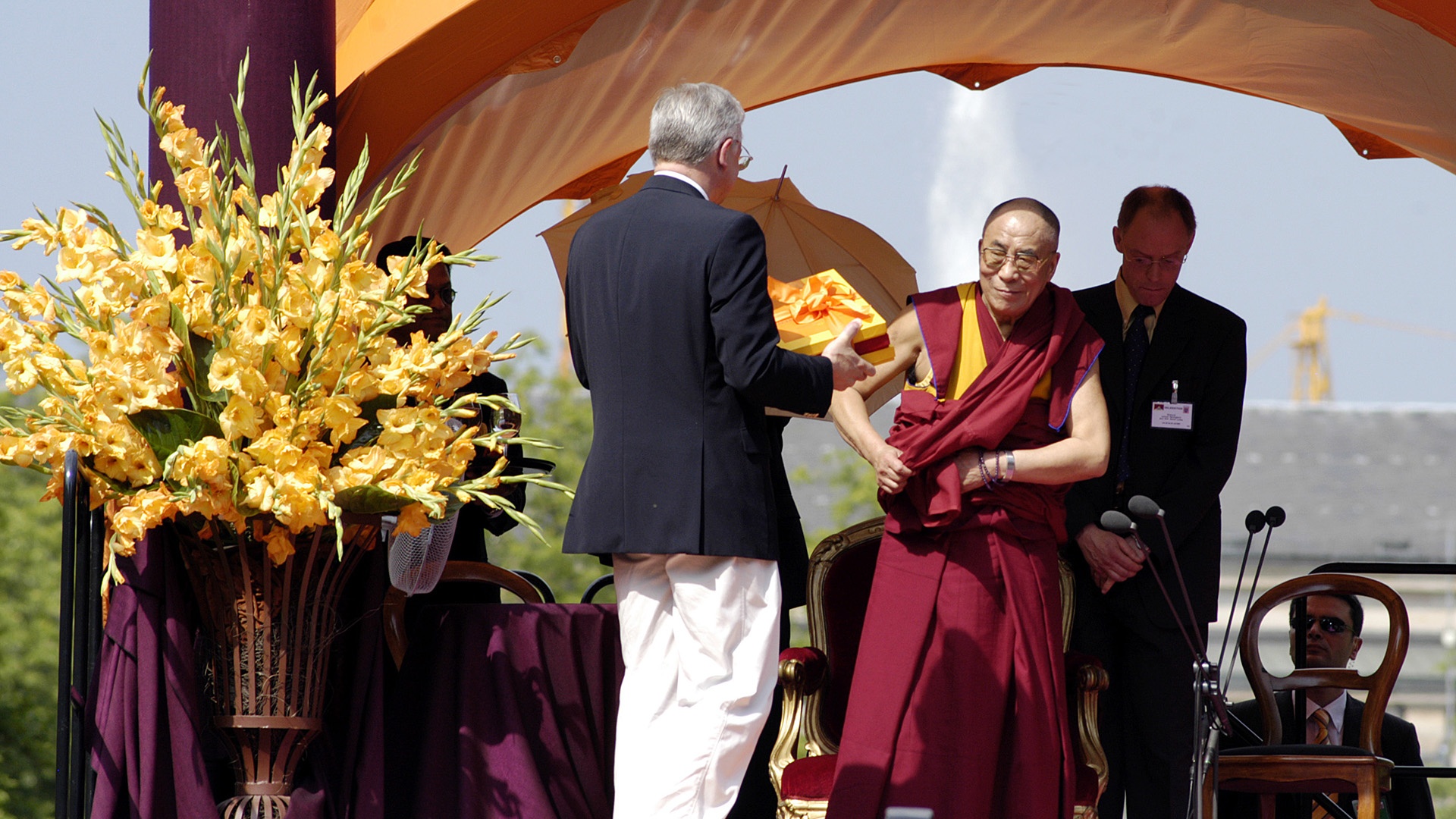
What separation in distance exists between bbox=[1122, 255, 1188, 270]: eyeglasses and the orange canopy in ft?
4.14

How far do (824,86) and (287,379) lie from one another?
3.41 meters

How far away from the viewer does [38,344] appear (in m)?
2.93

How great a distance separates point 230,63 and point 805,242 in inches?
116

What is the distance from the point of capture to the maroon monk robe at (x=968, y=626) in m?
3.58

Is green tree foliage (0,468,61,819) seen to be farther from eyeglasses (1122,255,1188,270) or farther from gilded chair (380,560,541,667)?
eyeglasses (1122,255,1188,270)

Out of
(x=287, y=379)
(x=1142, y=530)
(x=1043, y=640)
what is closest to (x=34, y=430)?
(x=287, y=379)

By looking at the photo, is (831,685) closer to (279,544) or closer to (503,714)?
(503,714)

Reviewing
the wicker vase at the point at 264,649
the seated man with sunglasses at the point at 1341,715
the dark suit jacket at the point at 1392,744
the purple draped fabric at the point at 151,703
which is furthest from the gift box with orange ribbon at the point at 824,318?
the seated man with sunglasses at the point at 1341,715

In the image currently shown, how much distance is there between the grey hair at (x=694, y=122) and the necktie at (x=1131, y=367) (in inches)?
65.7

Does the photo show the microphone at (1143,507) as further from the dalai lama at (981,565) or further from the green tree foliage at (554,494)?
the green tree foliage at (554,494)

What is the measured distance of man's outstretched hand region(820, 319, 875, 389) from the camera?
3131mm

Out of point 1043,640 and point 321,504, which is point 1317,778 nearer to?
point 1043,640

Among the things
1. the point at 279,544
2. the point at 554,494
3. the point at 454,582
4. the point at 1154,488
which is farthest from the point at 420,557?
the point at 554,494

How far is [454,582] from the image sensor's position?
13.4 feet
